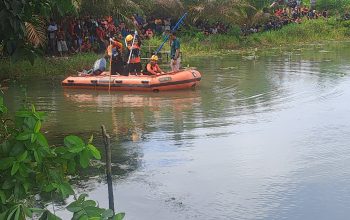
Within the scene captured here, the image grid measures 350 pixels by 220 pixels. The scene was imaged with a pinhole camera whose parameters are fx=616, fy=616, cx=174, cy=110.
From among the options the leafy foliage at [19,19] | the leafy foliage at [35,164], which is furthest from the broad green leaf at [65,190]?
the leafy foliage at [19,19]

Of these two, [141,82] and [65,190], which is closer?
[65,190]

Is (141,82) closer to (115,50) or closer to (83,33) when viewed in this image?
(115,50)

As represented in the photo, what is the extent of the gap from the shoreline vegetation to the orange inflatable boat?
1718mm

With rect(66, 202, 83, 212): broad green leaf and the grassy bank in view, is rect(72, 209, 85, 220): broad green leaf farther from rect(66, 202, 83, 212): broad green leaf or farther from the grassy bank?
the grassy bank

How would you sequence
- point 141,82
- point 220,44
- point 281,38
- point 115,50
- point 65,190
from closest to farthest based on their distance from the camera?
point 65,190 → point 141,82 → point 115,50 → point 220,44 → point 281,38

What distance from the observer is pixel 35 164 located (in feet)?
12.9

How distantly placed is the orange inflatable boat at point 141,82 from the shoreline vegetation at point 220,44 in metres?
1.72

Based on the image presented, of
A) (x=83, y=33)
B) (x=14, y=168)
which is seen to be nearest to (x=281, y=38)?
(x=83, y=33)

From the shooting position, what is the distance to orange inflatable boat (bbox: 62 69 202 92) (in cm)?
1519

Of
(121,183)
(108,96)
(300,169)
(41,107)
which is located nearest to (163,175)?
(121,183)

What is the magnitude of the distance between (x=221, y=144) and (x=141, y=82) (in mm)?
5688

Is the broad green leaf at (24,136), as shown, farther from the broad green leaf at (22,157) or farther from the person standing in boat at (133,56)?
the person standing in boat at (133,56)

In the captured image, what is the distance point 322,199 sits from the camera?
7430mm

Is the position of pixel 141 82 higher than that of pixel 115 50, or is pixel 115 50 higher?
pixel 115 50
